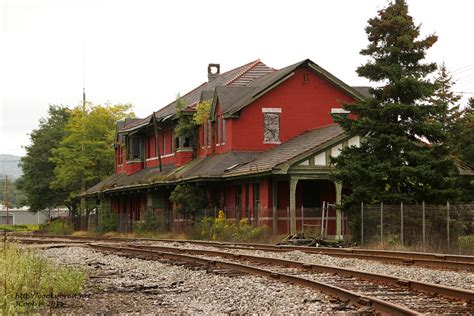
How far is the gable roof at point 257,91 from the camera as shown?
1761 inches

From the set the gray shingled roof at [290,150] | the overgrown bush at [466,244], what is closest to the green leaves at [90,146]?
the gray shingled roof at [290,150]

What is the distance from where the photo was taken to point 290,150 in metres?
40.0

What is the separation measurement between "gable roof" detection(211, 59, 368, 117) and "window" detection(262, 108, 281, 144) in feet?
3.93

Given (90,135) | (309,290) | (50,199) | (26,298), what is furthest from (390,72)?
(50,199)

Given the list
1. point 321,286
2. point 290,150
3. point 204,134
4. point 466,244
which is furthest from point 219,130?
point 321,286

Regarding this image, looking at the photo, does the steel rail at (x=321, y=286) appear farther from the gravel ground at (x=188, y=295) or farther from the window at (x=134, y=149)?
the window at (x=134, y=149)

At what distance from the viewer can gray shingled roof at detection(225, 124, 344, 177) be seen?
3731 centimetres

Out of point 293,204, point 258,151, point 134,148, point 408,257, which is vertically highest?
point 134,148

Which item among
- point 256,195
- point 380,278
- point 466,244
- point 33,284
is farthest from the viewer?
point 256,195

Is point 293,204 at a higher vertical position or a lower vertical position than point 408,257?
higher

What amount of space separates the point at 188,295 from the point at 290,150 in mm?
26305

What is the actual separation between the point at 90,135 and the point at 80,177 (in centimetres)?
389

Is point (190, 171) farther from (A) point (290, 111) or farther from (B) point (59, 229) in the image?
(B) point (59, 229)

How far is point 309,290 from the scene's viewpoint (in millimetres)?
13945
